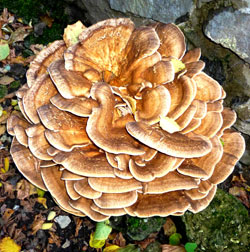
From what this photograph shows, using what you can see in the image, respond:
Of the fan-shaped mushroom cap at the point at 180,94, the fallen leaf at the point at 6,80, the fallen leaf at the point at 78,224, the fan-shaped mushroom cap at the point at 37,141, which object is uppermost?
the fan-shaped mushroom cap at the point at 180,94

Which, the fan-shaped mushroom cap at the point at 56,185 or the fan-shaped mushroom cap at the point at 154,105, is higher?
the fan-shaped mushroom cap at the point at 154,105

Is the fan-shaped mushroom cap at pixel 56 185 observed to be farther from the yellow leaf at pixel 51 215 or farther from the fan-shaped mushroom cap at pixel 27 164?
the yellow leaf at pixel 51 215

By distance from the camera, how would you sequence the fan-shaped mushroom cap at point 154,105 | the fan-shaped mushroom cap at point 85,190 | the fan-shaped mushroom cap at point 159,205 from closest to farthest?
the fan-shaped mushroom cap at point 154,105 → the fan-shaped mushroom cap at point 85,190 → the fan-shaped mushroom cap at point 159,205

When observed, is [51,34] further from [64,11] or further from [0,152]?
[0,152]

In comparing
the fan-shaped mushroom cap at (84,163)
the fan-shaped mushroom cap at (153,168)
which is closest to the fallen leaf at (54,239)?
the fan-shaped mushroom cap at (84,163)

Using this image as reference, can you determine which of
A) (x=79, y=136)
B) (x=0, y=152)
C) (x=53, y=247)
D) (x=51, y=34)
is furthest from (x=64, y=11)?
(x=53, y=247)

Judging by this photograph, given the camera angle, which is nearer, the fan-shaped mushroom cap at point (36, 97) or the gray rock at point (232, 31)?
the fan-shaped mushroom cap at point (36, 97)

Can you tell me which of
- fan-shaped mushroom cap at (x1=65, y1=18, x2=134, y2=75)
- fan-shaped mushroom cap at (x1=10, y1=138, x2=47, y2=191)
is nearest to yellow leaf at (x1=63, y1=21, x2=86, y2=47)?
fan-shaped mushroom cap at (x1=65, y1=18, x2=134, y2=75)
